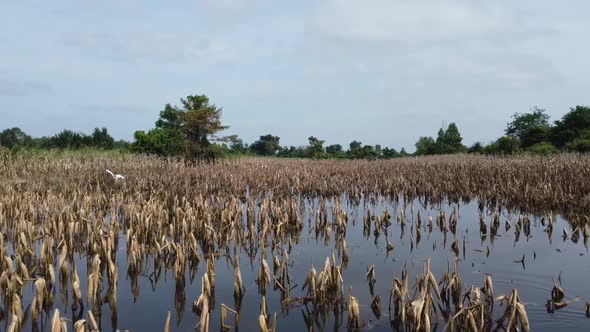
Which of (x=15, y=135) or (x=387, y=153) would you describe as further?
(x=15, y=135)

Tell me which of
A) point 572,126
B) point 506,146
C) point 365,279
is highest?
point 572,126

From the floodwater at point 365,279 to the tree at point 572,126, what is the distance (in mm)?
29237

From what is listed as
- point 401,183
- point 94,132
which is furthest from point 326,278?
point 94,132

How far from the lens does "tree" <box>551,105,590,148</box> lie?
1383 inches

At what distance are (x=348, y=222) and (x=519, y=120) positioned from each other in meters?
52.5

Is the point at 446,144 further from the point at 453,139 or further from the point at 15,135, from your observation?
the point at 15,135

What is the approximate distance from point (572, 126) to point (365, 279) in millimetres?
36579

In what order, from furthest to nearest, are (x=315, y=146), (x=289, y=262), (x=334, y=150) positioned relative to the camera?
1. (x=334, y=150)
2. (x=315, y=146)
3. (x=289, y=262)

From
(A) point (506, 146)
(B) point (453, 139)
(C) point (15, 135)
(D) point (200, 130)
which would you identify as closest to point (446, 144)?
(B) point (453, 139)

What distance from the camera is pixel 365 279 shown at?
6.61 meters

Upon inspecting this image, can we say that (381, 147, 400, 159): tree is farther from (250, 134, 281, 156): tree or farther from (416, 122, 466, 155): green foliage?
(250, 134, 281, 156): tree

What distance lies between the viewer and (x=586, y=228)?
899cm

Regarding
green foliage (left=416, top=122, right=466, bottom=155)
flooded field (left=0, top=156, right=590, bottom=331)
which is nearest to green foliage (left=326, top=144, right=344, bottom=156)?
green foliage (left=416, top=122, right=466, bottom=155)

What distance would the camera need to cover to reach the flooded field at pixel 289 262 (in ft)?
16.4
